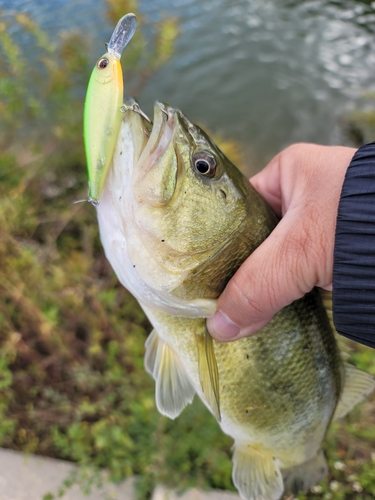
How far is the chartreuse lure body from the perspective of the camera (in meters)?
1.17

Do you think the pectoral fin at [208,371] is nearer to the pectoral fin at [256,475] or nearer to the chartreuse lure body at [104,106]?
the pectoral fin at [256,475]

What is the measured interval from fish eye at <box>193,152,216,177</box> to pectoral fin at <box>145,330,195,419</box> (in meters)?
0.78

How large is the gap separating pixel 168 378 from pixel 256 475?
62 cm

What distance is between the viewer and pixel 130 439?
251 cm

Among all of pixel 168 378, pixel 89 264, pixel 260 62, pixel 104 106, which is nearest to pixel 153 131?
pixel 104 106

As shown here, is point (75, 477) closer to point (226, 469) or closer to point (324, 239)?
point (226, 469)

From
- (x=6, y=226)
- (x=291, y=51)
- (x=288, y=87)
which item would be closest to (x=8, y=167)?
(x=6, y=226)

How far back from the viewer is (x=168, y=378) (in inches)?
68.5

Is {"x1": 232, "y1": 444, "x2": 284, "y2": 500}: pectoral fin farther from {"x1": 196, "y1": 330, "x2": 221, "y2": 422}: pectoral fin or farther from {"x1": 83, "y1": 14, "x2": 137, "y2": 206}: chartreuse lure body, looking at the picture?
{"x1": 83, "y1": 14, "x2": 137, "y2": 206}: chartreuse lure body

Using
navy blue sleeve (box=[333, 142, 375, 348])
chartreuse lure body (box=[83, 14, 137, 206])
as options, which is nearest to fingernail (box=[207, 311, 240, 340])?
navy blue sleeve (box=[333, 142, 375, 348])

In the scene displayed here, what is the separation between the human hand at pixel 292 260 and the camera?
1398 millimetres

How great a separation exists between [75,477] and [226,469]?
3.05ft

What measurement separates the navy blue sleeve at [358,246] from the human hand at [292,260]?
0.06m

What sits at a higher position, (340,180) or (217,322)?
(340,180)
